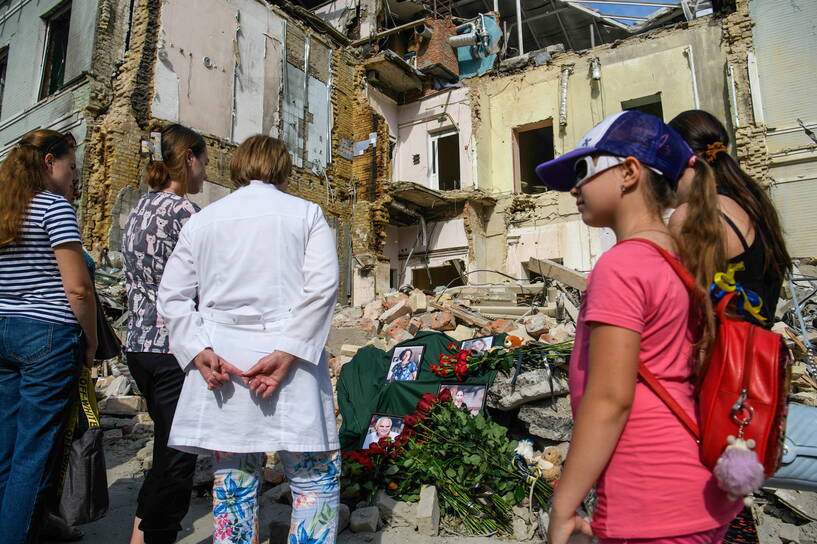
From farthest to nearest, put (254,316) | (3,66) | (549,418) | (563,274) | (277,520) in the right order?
(3,66)
(563,274)
(549,418)
(277,520)
(254,316)

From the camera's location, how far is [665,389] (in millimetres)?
1176

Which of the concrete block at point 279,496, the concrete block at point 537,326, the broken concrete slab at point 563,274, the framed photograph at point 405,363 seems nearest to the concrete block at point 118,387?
the framed photograph at point 405,363

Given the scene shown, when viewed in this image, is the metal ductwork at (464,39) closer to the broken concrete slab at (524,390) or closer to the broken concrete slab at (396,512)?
the broken concrete slab at (524,390)

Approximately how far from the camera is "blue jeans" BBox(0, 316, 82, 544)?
218 cm

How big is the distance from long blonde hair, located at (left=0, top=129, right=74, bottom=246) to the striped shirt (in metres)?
0.03

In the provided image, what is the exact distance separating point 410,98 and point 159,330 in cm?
1777

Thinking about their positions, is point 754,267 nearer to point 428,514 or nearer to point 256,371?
point 256,371

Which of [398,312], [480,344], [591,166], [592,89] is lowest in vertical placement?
[480,344]

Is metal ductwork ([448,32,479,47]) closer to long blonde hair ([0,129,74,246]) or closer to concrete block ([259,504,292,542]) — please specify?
long blonde hair ([0,129,74,246])

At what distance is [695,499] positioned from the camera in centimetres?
113

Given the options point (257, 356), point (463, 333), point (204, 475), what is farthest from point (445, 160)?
point (257, 356)

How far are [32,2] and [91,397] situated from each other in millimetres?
16506

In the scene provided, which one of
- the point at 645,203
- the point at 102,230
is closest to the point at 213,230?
the point at 645,203

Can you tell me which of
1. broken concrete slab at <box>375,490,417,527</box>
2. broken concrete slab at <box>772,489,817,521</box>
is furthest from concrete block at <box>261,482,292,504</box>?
broken concrete slab at <box>772,489,817,521</box>
